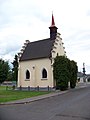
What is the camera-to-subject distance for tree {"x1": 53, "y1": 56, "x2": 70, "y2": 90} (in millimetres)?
38500

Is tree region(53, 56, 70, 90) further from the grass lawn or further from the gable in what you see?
the grass lawn

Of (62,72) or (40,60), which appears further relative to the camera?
(40,60)

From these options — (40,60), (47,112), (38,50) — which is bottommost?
(47,112)

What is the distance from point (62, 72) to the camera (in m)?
38.8

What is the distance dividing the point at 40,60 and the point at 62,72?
22.1ft

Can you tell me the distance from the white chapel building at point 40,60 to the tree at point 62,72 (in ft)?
6.77

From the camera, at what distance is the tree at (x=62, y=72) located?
38500 mm

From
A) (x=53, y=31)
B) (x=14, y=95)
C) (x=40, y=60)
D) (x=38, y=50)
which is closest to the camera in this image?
(x=14, y=95)

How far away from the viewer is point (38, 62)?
4459 cm

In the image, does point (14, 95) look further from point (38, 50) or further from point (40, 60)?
point (38, 50)

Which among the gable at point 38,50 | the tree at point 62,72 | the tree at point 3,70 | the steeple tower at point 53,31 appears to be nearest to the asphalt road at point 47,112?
the tree at point 62,72

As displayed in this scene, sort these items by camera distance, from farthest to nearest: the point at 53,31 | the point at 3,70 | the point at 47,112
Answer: the point at 53,31
the point at 3,70
the point at 47,112

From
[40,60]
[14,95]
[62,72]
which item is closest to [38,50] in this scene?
[40,60]

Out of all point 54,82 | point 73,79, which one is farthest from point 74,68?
point 54,82
